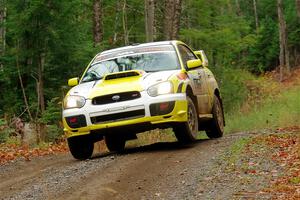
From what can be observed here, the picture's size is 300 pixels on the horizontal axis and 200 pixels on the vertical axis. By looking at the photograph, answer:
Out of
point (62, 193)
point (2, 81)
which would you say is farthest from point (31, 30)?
point (62, 193)

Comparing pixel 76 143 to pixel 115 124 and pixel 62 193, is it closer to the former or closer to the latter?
pixel 115 124

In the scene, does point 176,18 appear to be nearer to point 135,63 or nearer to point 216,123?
point 216,123

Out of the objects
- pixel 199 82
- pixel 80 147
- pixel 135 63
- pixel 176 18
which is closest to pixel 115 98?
pixel 80 147

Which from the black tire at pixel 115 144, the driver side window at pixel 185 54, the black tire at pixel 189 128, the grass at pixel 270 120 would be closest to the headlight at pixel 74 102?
the black tire at pixel 189 128

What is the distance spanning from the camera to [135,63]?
34.3 ft

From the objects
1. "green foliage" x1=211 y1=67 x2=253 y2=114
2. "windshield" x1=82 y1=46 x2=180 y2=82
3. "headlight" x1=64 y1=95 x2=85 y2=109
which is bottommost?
"green foliage" x1=211 y1=67 x2=253 y2=114

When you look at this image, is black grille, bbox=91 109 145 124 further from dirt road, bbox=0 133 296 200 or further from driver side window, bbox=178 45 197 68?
driver side window, bbox=178 45 197 68

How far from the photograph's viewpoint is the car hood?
9.34 meters

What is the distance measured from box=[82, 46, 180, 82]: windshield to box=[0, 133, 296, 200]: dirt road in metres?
1.45

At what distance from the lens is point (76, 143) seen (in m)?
9.76

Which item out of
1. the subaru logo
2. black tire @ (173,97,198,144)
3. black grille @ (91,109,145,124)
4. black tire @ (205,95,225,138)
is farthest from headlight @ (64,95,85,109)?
black tire @ (205,95,225,138)

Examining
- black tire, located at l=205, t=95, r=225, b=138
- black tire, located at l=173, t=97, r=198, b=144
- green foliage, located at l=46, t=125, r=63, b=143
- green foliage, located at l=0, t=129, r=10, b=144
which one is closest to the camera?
black tire, located at l=173, t=97, r=198, b=144

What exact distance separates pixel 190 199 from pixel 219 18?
27214 mm

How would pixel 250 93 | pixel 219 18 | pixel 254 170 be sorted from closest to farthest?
pixel 254 170
pixel 250 93
pixel 219 18
